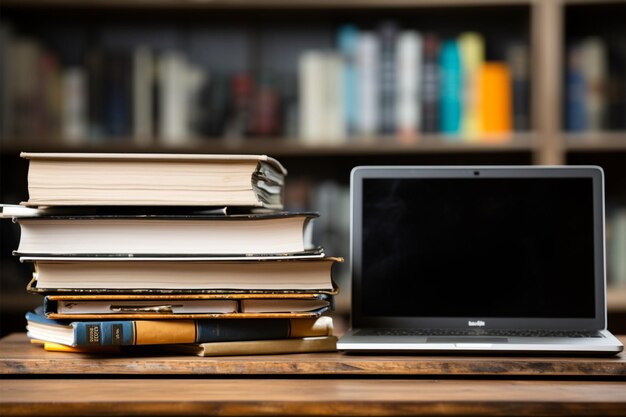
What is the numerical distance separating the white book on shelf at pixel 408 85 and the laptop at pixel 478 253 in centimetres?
118

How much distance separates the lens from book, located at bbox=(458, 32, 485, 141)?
7.12 feet

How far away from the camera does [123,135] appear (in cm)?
222

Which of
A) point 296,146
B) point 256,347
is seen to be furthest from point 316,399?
point 296,146

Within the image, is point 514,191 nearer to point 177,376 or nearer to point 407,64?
point 177,376

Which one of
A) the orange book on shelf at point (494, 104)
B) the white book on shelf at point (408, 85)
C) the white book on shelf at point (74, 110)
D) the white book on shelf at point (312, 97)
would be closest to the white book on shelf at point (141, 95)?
the white book on shelf at point (74, 110)

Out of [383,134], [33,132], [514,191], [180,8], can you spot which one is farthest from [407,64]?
[514,191]

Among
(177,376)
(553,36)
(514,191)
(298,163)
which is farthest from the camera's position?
(298,163)

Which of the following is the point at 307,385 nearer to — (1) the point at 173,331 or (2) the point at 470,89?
(1) the point at 173,331

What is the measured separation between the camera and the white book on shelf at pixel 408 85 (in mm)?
2156

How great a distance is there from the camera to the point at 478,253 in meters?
0.97

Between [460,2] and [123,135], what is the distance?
944 millimetres

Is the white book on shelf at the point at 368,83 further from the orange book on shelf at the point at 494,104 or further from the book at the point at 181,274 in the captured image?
the book at the point at 181,274

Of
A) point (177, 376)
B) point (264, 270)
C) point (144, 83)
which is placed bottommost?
point (177, 376)

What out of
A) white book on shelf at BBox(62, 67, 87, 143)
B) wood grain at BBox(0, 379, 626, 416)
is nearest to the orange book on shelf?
white book on shelf at BBox(62, 67, 87, 143)
